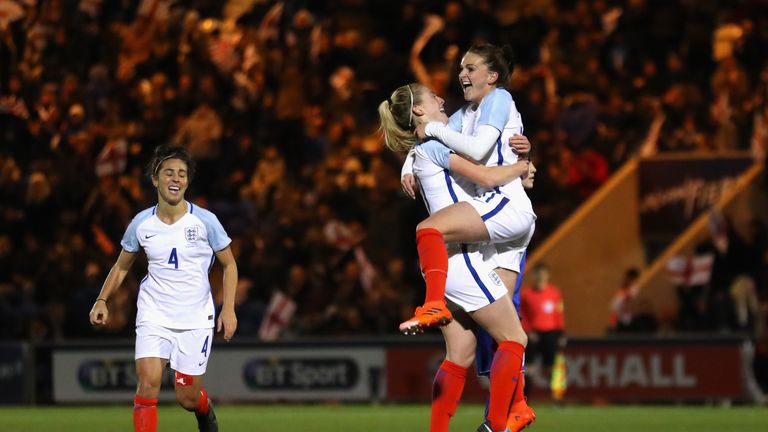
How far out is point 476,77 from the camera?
871 cm

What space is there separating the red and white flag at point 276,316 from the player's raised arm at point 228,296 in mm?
8348

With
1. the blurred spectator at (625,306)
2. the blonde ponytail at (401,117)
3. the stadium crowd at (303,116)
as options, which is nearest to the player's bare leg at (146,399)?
the blonde ponytail at (401,117)

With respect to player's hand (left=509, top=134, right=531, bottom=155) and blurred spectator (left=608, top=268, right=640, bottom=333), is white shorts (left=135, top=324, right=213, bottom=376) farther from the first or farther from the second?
blurred spectator (left=608, top=268, right=640, bottom=333)

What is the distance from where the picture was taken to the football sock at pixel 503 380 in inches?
336

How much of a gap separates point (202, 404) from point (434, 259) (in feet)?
→ 7.38

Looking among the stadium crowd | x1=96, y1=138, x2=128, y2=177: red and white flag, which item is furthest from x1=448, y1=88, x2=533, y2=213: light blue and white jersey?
x1=96, y1=138, x2=128, y2=177: red and white flag

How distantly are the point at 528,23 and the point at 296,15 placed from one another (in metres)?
3.15

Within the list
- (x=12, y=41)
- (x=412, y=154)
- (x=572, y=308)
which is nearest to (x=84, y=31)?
(x=12, y=41)

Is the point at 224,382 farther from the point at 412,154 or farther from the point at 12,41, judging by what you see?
the point at 412,154

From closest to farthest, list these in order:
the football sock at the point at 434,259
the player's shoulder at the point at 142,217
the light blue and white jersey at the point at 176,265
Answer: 1. the football sock at the point at 434,259
2. the light blue and white jersey at the point at 176,265
3. the player's shoulder at the point at 142,217

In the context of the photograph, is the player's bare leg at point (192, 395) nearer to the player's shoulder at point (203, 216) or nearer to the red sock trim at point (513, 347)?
the player's shoulder at point (203, 216)

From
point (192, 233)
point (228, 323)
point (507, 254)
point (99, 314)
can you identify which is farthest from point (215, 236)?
point (507, 254)

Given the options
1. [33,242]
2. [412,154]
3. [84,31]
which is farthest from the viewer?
[84,31]

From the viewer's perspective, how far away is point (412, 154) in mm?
8867
